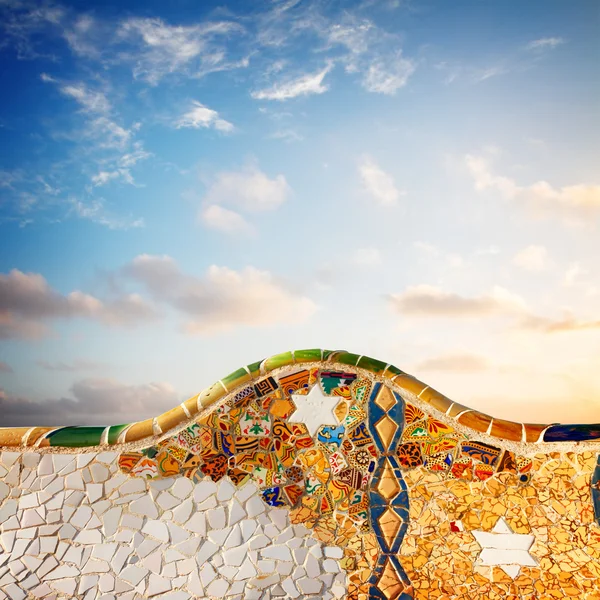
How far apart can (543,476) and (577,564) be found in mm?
476

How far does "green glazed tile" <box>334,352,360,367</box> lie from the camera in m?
3.90

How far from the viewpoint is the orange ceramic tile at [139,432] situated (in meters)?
3.98

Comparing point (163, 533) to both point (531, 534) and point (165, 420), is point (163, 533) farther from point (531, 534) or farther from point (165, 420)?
point (531, 534)

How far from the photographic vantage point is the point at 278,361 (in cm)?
395

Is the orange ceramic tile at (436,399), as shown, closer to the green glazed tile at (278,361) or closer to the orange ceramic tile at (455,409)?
the orange ceramic tile at (455,409)

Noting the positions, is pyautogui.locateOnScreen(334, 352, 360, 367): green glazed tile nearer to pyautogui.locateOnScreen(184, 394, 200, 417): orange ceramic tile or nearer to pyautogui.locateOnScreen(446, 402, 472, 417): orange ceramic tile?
pyautogui.locateOnScreen(446, 402, 472, 417): orange ceramic tile

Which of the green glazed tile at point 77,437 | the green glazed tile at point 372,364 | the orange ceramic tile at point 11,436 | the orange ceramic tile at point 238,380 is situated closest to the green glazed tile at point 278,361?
the orange ceramic tile at point 238,380

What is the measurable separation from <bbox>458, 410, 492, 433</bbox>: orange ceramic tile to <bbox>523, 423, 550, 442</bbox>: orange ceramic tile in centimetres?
20

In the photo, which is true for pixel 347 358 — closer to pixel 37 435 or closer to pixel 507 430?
pixel 507 430

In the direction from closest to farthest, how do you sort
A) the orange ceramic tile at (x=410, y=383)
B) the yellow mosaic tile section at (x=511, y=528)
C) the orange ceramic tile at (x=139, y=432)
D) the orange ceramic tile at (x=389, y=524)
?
the yellow mosaic tile section at (x=511, y=528) → the orange ceramic tile at (x=389, y=524) → the orange ceramic tile at (x=410, y=383) → the orange ceramic tile at (x=139, y=432)

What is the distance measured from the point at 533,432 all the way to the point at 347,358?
3.51 feet

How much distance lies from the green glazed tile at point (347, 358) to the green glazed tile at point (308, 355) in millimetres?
107

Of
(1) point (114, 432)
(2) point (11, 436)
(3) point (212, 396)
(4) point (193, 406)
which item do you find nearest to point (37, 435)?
(2) point (11, 436)

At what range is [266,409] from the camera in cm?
391
